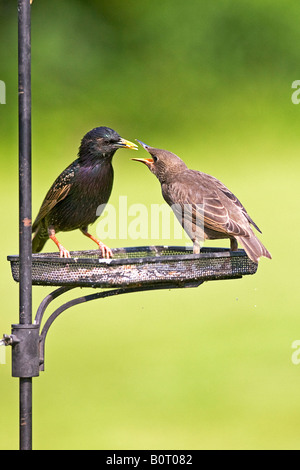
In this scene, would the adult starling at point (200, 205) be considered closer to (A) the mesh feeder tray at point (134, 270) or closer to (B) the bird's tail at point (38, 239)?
(A) the mesh feeder tray at point (134, 270)

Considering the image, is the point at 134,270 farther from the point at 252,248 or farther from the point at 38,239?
the point at 38,239

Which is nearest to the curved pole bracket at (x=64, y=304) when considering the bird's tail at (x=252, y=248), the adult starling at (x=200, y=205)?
the bird's tail at (x=252, y=248)

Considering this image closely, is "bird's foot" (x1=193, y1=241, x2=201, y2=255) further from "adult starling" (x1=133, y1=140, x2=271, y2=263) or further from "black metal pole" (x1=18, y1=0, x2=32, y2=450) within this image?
"black metal pole" (x1=18, y1=0, x2=32, y2=450)

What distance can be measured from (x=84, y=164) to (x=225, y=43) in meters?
3.52

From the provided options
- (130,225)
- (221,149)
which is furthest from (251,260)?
(221,149)

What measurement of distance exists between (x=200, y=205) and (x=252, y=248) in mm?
264

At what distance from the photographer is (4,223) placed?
202 inches

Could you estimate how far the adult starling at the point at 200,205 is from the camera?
2.14 m

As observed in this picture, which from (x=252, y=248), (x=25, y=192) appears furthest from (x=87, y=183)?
(x=25, y=192)

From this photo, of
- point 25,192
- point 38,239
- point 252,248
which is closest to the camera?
point 25,192

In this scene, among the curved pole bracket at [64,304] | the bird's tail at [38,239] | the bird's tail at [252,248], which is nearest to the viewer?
the curved pole bracket at [64,304]

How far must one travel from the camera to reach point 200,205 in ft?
7.25

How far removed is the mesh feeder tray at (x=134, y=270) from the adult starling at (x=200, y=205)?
0.72ft

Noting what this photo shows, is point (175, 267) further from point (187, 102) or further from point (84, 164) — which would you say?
point (187, 102)
